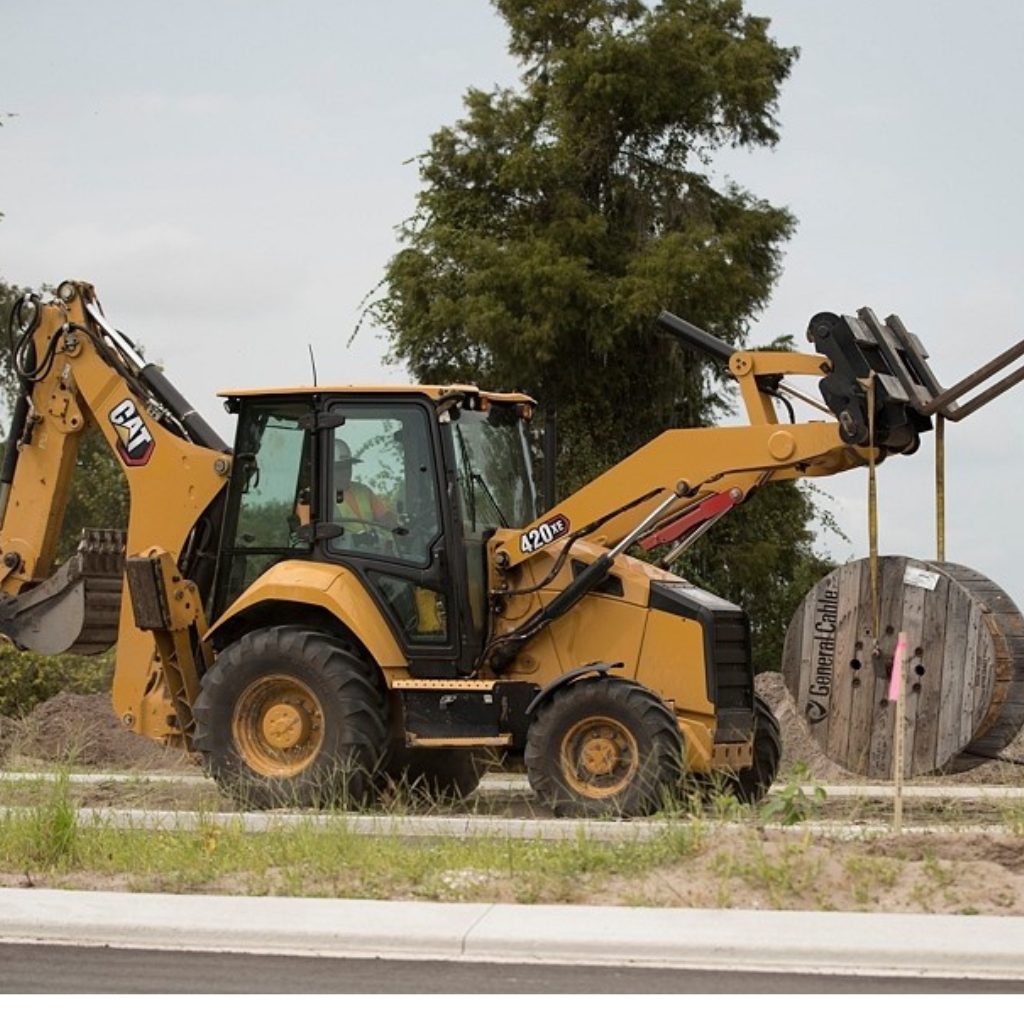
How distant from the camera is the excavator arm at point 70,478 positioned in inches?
701

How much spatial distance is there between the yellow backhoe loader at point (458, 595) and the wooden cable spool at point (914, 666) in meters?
0.73

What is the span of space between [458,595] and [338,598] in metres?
0.88

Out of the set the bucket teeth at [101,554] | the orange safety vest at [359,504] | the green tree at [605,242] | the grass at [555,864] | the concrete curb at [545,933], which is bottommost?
the concrete curb at [545,933]

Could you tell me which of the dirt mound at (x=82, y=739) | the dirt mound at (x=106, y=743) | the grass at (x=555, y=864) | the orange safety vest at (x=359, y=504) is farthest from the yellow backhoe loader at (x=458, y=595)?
the dirt mound at (x=82, y=739)

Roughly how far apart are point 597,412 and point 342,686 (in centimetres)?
2102

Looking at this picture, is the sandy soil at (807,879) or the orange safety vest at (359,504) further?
the orange safety vest at (359,504)

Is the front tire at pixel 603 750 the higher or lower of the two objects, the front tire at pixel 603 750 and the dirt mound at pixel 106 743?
the higher

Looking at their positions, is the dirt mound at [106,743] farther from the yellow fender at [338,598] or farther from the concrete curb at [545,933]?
the concrete curb at [545,933]

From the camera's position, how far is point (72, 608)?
60.6ft

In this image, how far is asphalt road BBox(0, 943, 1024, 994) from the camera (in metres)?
9.53

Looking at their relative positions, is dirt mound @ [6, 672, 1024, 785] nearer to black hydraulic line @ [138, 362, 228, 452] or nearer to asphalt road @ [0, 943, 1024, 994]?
black hydraulic line @ [138, 362, 228, 452]

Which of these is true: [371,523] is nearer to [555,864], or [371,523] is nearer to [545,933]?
[555,864]
